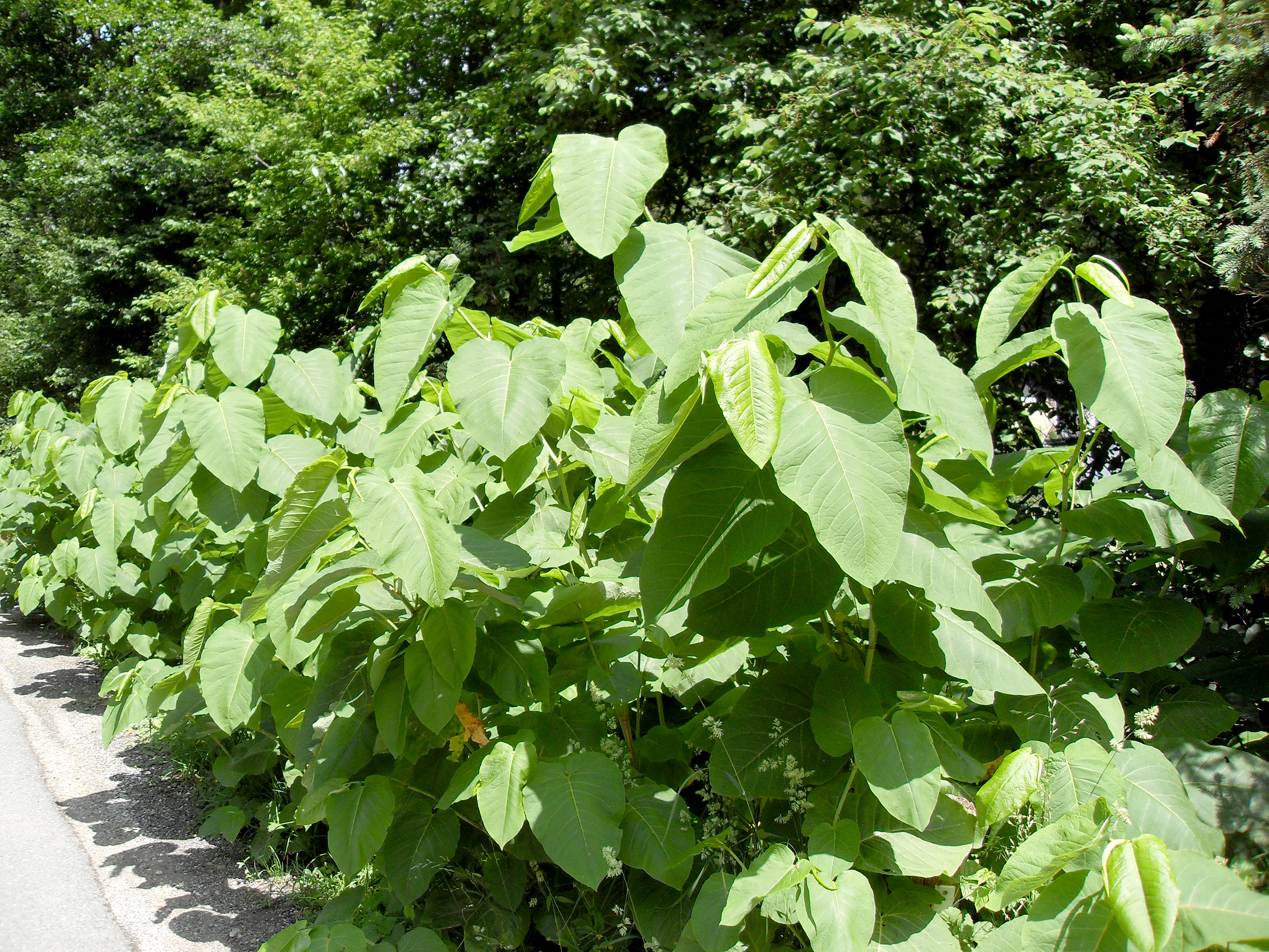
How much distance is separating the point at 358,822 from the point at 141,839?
2.06m

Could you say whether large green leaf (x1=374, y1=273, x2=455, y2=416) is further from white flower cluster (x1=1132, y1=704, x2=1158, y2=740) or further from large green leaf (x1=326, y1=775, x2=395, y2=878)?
white flower cluster (x1=1132, y1=704, x2=1158, y2=740)

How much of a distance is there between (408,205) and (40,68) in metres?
18.1

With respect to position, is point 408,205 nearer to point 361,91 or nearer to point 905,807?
point 361,91

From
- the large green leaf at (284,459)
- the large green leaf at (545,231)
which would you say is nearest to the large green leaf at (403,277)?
the large green leaf at (545,231)

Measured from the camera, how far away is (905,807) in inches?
49.1

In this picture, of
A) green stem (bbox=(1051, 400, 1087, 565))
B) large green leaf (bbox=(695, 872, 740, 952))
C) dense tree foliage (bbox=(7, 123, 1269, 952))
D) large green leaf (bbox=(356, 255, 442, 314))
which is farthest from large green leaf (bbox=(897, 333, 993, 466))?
large green leaf (bbox=(356, 255, 442, 314))

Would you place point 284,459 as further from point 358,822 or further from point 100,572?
point 100,572

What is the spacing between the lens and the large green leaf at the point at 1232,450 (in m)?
1.49

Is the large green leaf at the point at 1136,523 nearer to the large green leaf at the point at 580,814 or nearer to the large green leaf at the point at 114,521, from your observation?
the large green leaf at the point at 580,814

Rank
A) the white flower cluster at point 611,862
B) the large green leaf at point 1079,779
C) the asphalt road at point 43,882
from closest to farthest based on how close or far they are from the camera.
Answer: the large green leaf at point 1079,779 → the white flower cluster at point 611,862 → the asphalt road at point 43,882

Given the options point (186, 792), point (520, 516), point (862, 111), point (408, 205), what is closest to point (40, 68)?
point (408, 205)

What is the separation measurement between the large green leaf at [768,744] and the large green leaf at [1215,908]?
0.53 metres

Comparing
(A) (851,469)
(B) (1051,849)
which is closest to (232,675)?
(A) (851,469)

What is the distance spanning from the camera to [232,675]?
219 cm
